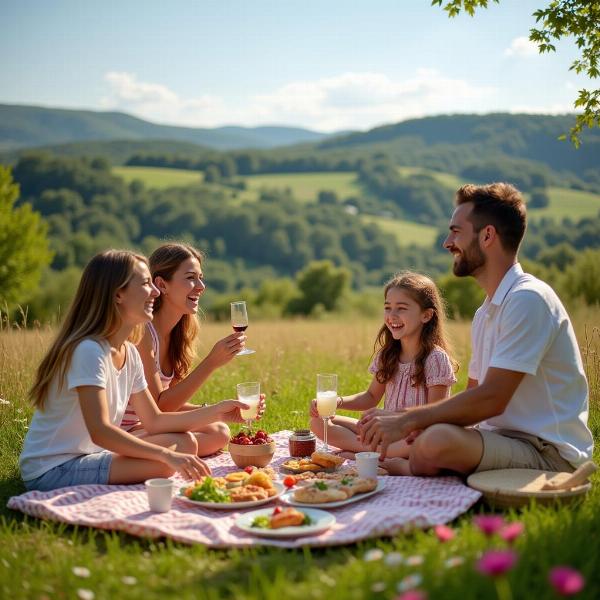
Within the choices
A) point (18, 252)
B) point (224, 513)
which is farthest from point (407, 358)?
point (18, 252)

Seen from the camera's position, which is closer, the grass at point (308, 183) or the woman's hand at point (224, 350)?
the woman's hand at point (224, 350)

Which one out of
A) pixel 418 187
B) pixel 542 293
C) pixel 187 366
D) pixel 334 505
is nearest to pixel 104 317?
pixel 187 366

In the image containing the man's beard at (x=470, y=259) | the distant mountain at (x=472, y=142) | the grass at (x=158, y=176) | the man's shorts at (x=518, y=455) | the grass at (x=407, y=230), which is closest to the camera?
the man's shorts at (x=518, y=455)

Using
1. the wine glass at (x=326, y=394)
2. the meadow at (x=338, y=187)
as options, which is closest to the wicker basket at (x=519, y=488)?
the wine glass at (x=326, y=394)

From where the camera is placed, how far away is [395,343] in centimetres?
547

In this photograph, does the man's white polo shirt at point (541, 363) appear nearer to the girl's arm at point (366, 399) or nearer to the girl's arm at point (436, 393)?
the girl's arm at point (436, 393)

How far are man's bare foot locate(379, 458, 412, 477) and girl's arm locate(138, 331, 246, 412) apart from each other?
131cm

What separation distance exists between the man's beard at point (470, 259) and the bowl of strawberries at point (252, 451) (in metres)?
1.72

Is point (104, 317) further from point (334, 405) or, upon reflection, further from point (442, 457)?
point (442, 457)

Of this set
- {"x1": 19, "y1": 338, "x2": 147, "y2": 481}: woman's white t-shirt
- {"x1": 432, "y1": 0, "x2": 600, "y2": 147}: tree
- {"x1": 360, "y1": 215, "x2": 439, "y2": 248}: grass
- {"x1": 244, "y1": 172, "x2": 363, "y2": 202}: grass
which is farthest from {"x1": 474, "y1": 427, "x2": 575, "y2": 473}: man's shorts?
{"x1": 244, "y1": 172, "x2": 363, "y2": 202}: grass

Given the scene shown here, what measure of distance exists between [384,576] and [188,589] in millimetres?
790

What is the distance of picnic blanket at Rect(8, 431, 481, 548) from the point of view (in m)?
3.57

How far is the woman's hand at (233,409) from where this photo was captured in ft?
16.3

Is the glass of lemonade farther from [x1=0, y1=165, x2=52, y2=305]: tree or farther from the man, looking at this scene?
[x1=0, y1=165, x2=52, y2=305]: tree
